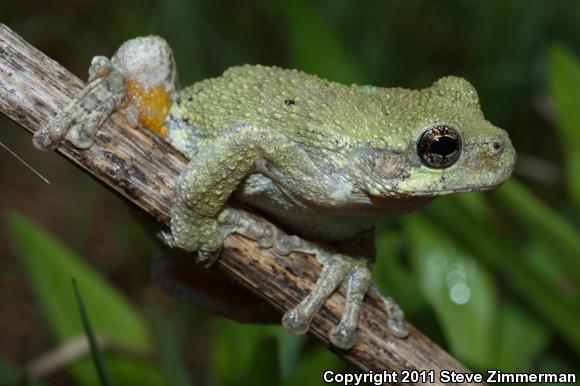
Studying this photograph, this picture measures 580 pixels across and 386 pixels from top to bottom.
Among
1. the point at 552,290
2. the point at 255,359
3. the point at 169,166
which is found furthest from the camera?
the point at 552,290

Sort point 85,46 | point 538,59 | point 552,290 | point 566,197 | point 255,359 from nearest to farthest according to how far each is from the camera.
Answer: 1. point 255,359
2. point 552,290
3. point 566,197
4. point 538,59
5. point 85,46

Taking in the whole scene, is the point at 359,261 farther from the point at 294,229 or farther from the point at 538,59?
the point at 538,59

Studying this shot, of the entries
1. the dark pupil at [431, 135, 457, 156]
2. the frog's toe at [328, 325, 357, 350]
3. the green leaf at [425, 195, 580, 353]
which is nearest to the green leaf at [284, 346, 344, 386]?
the frog's toe at [328, 325, 357, 350]

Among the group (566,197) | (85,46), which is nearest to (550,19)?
(566,197)

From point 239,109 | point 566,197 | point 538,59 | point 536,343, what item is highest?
point 538,59

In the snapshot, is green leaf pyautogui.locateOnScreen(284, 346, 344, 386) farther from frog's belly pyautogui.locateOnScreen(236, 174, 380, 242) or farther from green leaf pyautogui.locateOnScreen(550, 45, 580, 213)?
green leaf pyautogui.locateOnScreen(550, 45, 580, 213)

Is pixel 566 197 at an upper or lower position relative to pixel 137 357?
upper

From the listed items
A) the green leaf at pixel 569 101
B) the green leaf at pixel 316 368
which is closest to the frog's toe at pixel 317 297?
the green leaf at pixel 316 368
